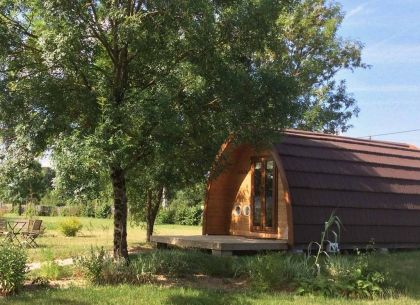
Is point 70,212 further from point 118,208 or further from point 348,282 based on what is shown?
point 348,282

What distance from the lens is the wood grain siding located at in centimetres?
1425

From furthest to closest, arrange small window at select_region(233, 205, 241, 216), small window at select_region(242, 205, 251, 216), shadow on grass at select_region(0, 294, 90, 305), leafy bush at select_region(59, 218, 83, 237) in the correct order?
leafy bush at select_region(59, 218, 83, 237) < small window at select_region(233, 205, 241, 216) < small window at select_region(242, 205, 251, 216) < shadow on grass at select_region(0, 294, 90, 305)

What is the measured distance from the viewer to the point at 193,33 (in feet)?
29.9

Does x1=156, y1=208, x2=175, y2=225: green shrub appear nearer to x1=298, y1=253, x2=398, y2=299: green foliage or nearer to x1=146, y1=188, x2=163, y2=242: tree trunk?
x1=146, y1=188, x2=163, y2=242: tree trunk

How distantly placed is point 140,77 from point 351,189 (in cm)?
798

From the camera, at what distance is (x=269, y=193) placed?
15.6 m

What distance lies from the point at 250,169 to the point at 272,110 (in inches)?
256

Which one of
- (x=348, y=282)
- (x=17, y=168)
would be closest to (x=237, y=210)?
(x=348, y=282)

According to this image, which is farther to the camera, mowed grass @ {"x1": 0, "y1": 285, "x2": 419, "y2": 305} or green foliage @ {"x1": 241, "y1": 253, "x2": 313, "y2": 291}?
green foliage @ {"x1": 241, "y1": 253, "x2": 313, "y2": 291}

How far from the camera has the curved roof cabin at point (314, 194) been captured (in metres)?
14.2

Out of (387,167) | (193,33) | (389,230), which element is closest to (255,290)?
(193,33)

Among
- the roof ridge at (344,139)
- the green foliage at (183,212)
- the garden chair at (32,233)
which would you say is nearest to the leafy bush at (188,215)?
the green foliage at (183,212)

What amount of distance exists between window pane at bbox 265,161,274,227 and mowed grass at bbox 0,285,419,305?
22.3ft

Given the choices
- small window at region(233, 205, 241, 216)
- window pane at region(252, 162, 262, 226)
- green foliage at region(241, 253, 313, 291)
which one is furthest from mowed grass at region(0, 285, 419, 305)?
small window at region(233, 205, 241, 216)
